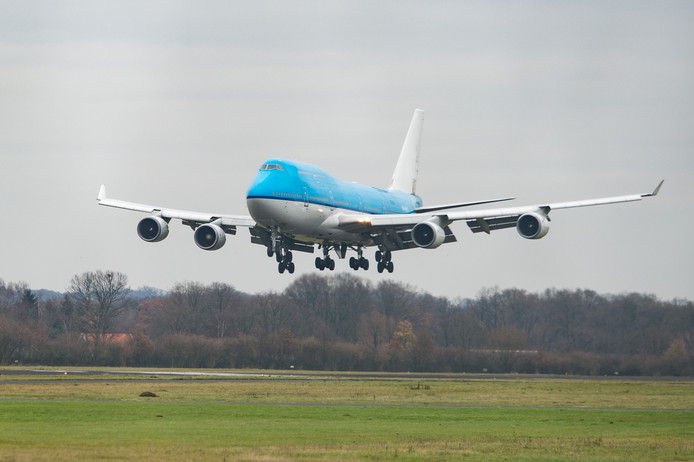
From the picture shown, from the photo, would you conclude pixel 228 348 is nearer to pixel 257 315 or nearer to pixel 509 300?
pixel 257 315

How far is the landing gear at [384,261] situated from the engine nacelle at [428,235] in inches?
256

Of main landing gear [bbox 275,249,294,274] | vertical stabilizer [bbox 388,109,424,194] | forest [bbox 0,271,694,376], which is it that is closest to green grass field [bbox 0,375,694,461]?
main landing gear [bbox 275,249,294,274]

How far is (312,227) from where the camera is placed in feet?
253

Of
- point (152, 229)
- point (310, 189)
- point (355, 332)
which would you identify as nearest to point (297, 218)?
point (310, 189)

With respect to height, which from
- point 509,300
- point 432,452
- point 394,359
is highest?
point 509,300

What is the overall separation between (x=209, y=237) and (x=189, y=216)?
3.73 m

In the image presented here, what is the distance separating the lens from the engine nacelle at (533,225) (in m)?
76.8

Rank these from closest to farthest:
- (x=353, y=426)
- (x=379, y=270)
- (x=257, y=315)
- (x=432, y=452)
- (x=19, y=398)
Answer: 1. (x=432, y=452)
2. (x=353, y=426)
3. (x=19, y=398)
4. (x=379, y=270)
5. (x=257, y=315)

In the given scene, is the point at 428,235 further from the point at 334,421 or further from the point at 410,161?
the point at 410,161

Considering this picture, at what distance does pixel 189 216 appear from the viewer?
83.4 metres

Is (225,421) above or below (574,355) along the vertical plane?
below

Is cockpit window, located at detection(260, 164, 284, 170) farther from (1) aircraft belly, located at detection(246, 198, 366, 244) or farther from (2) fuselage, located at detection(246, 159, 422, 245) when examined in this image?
(1) aircraft belly, located at detection(246, 198, 366, 244)

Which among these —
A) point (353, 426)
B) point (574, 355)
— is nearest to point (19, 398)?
point (353, 426)

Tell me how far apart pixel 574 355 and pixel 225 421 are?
73019 millimetres
